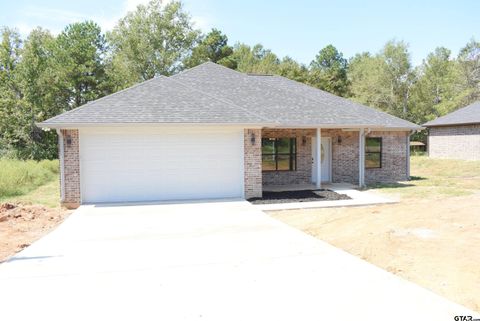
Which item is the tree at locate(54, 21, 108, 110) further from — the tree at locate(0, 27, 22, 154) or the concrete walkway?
the concrete walkway

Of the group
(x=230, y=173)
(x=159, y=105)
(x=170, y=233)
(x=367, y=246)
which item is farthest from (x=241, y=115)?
(x=367, y=246)

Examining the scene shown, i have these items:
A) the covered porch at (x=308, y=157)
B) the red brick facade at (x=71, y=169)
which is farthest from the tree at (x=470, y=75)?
the red brick facade at (x=71, y=169)

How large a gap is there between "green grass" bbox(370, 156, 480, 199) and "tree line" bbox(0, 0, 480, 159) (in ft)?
58.2

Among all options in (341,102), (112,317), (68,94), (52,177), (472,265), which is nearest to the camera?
(112,317)

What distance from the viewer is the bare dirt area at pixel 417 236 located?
5.53 meters

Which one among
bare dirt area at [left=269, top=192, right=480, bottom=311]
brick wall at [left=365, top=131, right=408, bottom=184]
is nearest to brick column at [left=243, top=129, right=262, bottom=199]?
bare dirt area at [left=269, top=192, right=480, bottom=311]

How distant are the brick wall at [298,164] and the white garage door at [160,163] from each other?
358 cm

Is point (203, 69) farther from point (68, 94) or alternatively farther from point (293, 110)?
point (68, 94)

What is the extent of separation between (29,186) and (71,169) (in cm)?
663

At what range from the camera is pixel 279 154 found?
16844mm

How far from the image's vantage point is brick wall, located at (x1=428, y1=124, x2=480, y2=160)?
2716 centimetres

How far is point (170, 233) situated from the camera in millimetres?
8539

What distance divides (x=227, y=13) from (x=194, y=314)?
71.5ft

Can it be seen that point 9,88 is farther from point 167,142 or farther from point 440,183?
point 440,183
